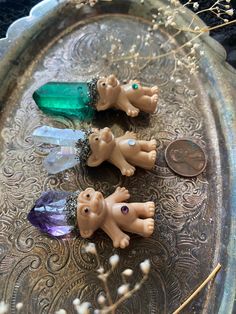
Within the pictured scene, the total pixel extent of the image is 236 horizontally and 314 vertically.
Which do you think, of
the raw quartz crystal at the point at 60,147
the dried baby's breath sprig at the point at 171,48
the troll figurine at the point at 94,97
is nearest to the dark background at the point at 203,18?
the dried baby's breath sprig at the point at 171,48

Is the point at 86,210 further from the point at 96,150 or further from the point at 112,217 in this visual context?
the point at 96,150

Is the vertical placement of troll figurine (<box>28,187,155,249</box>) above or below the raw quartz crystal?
below

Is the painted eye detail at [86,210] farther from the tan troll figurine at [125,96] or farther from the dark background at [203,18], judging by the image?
the dark background at [203,18]

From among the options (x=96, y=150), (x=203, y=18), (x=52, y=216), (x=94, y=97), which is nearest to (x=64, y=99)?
(x=94, y=97)

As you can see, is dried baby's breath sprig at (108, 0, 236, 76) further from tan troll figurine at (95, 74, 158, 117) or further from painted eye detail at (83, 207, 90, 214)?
painted eye detail at (83, 207, 90, 214)

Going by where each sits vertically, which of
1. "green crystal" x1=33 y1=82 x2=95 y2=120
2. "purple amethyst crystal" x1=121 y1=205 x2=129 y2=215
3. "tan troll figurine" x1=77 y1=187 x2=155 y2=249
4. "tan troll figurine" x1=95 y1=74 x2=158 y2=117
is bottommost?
"tan troll figurine" x1=77 y1=187 x2=155 y2=249

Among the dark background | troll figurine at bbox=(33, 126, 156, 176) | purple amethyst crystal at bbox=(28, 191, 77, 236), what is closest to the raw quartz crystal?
troll figurine at bbox=(33, 126, 156, 176)
